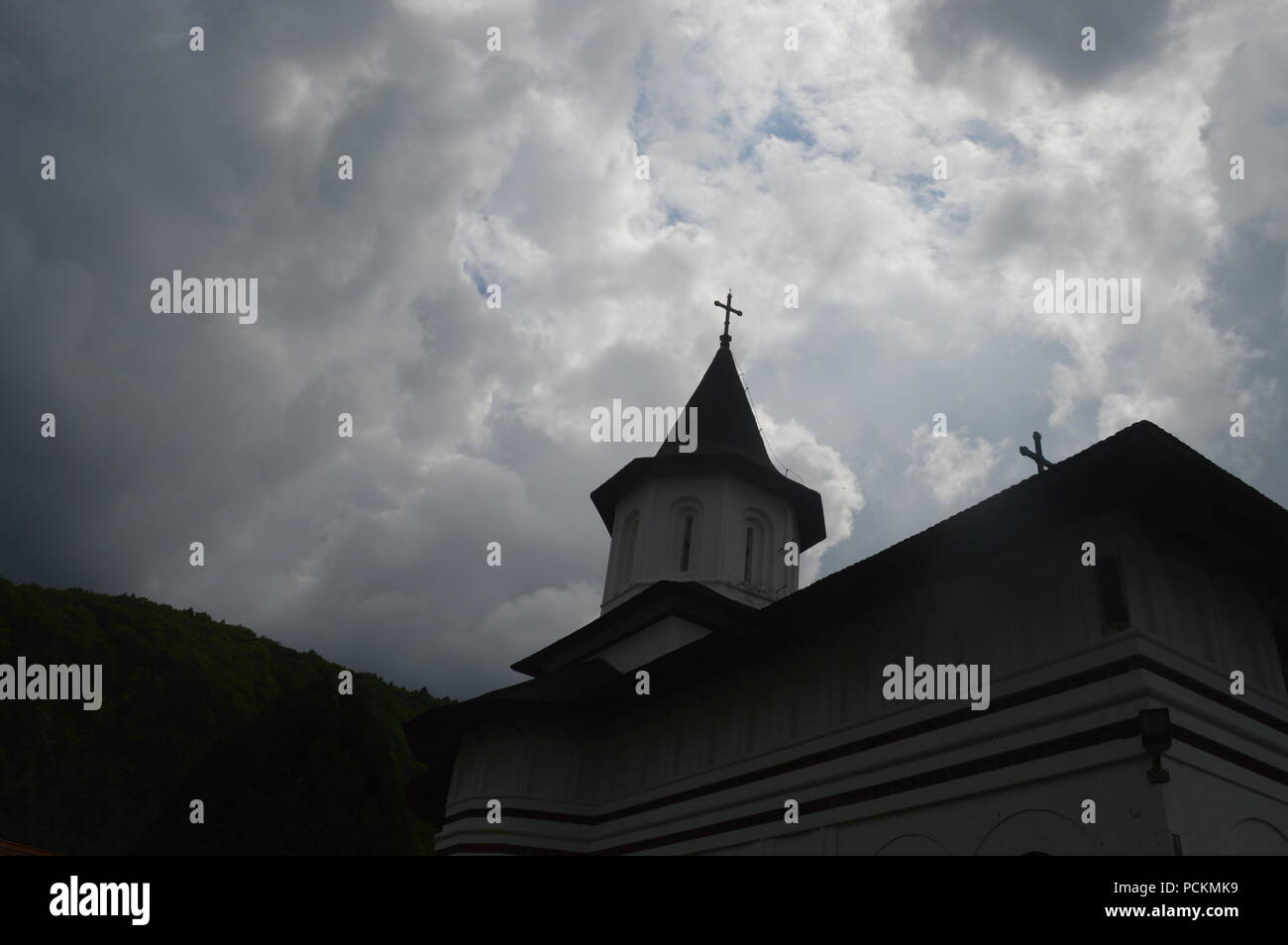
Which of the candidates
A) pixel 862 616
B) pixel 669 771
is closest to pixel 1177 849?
pixel 862 616

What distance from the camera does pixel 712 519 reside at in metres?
21.6

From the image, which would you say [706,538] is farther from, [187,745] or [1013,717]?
[187,745]

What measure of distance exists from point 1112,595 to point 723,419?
1478 cm

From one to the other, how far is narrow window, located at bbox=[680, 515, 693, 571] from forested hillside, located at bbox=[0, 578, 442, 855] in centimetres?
1185

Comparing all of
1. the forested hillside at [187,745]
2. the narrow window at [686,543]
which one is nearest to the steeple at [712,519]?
the narrow window at [686,543]

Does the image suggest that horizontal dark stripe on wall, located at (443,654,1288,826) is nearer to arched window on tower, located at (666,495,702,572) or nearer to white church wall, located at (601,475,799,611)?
white church wall, located at (601,475,799,611)

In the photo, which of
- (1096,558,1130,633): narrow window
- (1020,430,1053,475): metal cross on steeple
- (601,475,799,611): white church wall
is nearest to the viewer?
(1096,558,1130,633): narrow window

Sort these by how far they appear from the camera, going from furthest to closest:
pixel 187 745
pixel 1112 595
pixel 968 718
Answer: pixel 187 745 < pixel 968 718 < pixel 1112 595

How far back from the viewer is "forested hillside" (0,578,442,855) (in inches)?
987

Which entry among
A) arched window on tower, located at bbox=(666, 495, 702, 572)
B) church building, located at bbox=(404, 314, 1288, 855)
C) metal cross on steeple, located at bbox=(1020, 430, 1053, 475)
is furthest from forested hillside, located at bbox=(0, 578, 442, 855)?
metal cross on steeple, located at bbox=(1020, 430, 1053, 475)

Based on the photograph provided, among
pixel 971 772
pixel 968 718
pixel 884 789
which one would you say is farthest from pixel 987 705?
pixel 884 789

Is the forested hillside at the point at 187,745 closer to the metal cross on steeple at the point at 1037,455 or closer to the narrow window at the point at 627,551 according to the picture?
the narrow window at the point at 627,551
